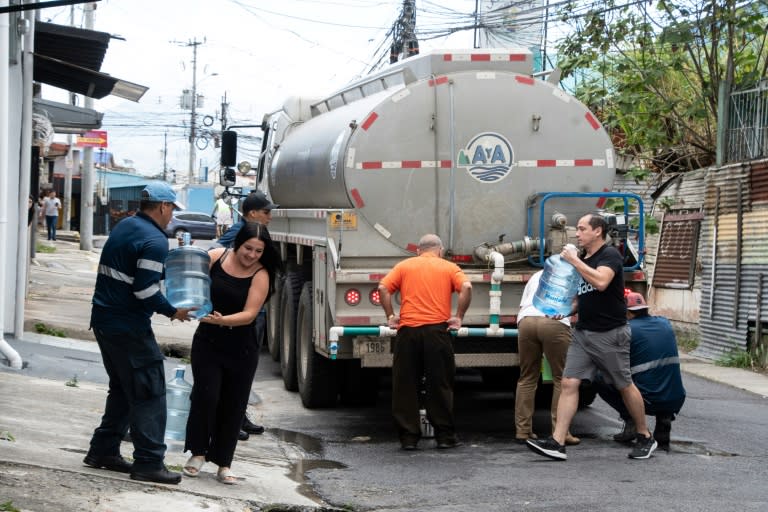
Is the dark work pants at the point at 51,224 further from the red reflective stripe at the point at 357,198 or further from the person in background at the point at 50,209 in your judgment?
the red reflective stripe at the point at 357,198

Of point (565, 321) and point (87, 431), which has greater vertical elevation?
point (565, 321)

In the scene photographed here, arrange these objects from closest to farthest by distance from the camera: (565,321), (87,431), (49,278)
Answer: (87,431) < (565,321) < (49,278)

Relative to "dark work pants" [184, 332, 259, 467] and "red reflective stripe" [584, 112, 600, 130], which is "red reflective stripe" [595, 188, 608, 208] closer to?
"red reflective stripe" [584, 112, 600, 130]

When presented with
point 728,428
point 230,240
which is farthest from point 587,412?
point 230,240

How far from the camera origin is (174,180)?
10300cm

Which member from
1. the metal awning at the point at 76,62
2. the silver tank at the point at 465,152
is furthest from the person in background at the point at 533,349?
the metal awning at the point at 76,62

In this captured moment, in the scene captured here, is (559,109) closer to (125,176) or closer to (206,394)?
(206,394)

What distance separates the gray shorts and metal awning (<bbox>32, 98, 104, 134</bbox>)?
12.1 metres

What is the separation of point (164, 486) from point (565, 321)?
3.81 m

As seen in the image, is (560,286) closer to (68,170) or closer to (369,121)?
(369,121)

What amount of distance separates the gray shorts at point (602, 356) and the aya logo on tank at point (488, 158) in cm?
189

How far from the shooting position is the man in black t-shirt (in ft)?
28.7

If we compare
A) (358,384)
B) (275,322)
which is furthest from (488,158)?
(275,322)

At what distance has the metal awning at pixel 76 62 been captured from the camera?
53.4ft
